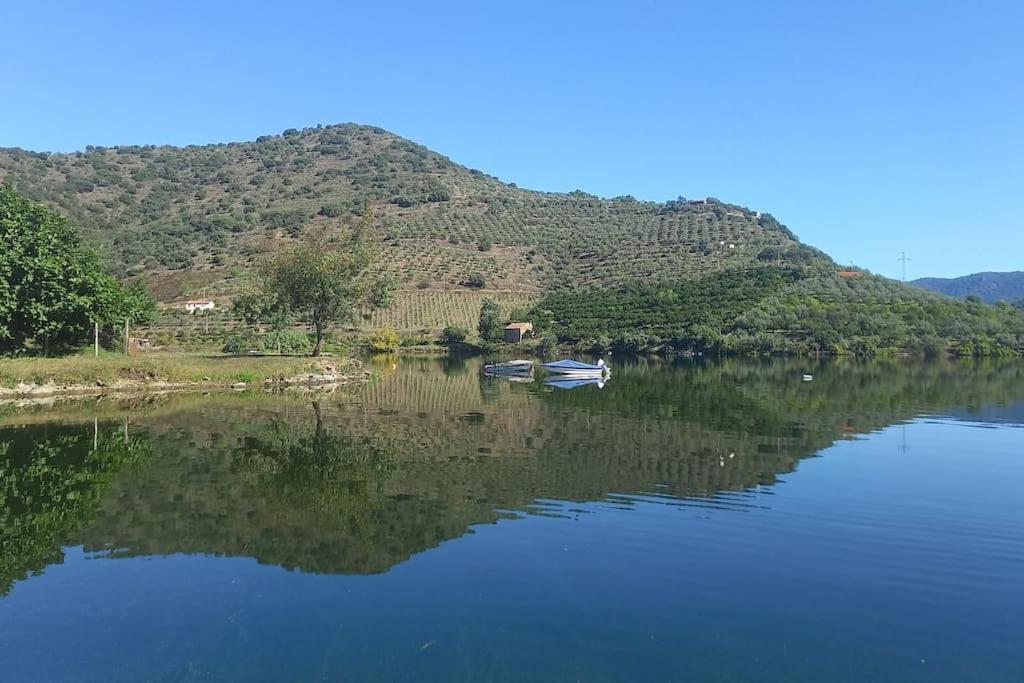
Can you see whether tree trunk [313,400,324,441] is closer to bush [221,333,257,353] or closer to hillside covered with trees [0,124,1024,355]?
hillside covered with trees [0,124,1024,355]

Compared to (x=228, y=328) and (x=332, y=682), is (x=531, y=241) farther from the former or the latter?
(x=332, y=682)

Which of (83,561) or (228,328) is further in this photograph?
(228,328)

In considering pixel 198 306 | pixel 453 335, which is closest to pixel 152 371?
pixel 198 306

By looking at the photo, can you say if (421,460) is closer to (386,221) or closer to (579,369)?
(579,369)

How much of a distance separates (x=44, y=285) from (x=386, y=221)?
108 metres

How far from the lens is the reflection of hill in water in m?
13.0

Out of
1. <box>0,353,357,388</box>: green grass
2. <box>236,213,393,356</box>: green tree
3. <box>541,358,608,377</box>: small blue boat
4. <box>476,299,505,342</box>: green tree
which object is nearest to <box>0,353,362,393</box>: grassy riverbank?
<box>0,353,357,388</box>: green grass

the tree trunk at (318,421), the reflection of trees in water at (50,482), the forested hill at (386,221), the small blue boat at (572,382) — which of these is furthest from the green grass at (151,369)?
the forested hill at (386,221)

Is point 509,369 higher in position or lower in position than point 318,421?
higher

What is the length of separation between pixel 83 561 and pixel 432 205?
6054 inches

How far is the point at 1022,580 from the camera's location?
11.4m

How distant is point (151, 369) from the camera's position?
40969mm

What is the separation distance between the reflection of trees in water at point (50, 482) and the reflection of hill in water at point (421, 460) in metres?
0.65

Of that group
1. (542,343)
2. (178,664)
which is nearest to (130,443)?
(178,664)
